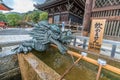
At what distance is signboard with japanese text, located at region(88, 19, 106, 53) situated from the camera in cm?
249

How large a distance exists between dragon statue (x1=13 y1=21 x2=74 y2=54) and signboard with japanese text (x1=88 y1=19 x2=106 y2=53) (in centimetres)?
83

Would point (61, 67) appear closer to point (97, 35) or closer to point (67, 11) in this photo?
point (97, 35)

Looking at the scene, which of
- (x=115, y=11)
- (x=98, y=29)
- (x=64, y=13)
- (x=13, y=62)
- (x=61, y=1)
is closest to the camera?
(x=13, y=62)

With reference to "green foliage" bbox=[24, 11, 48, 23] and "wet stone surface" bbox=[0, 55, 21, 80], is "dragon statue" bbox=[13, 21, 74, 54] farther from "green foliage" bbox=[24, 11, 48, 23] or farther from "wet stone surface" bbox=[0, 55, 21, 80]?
"green foliage" bbox=[24, 11, 48, 23]

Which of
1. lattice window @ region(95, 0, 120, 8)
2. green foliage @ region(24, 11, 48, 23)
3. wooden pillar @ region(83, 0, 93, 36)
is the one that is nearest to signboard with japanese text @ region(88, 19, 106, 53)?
lattice window @ region(95, 0, 120, 8)

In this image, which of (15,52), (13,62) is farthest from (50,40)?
(13,62)

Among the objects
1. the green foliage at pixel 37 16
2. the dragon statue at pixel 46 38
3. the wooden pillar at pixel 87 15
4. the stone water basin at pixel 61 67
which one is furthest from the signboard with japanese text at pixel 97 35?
the green foliage at pixel 37 16

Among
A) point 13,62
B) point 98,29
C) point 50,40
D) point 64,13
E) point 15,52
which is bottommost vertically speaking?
point 13,62

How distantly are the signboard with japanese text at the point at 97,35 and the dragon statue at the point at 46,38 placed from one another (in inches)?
32.7

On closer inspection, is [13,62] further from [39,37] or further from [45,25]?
[45,25]

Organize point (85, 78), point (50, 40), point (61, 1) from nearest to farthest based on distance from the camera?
1. point (85, 78)
2. point (50, 40)
3. point (61, 1)

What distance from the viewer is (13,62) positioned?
223cm

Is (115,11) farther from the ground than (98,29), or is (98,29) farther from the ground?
(115,11)

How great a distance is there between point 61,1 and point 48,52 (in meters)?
9.76
